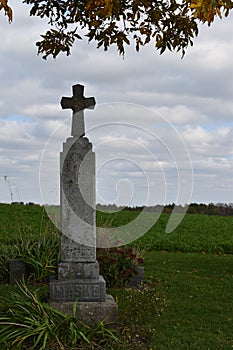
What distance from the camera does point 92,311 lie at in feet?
24.2

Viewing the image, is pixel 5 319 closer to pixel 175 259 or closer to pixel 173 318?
pixel 173 318

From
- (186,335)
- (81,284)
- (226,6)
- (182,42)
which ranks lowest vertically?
(186,335)

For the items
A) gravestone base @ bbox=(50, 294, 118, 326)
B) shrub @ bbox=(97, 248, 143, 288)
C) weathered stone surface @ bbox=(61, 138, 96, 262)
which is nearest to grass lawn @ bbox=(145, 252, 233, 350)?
gravestone base @ bbox=(50, 294, 118, 326)

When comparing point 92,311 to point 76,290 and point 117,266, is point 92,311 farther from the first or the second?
point 117,266

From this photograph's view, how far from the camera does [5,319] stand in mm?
7082

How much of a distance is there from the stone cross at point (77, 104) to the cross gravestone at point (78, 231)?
0.77 ft

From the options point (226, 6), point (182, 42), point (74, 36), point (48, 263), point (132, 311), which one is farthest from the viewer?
point (48, 263)

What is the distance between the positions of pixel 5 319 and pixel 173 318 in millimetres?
2658

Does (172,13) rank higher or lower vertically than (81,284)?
higher

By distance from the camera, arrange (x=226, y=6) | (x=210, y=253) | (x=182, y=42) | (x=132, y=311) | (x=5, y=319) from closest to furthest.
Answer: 1. (x=226, y=6)
2. (x=5, y=319)
3. (x=132, y=311)
4. (x=182, y=42)
5. (x=210, y=253)

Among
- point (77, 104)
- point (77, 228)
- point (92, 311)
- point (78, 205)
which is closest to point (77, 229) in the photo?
A: point (77, 228)

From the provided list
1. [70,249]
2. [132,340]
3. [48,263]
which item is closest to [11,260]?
[48,263]

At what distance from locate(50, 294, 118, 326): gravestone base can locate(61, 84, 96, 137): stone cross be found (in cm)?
239

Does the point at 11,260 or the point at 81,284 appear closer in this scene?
the point at 81,284
